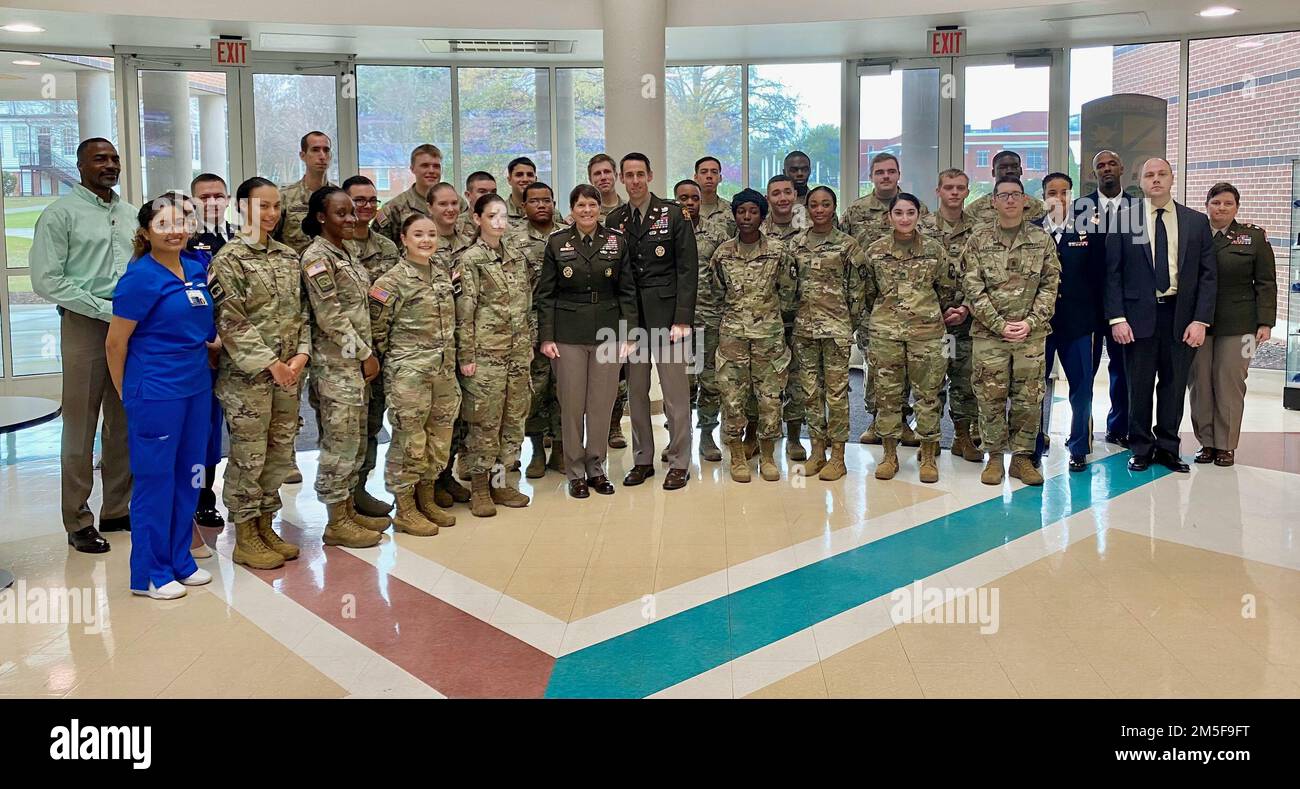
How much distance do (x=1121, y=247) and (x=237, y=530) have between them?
16.9ft

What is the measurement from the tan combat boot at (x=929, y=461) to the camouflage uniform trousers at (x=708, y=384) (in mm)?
1330

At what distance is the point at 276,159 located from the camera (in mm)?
9930

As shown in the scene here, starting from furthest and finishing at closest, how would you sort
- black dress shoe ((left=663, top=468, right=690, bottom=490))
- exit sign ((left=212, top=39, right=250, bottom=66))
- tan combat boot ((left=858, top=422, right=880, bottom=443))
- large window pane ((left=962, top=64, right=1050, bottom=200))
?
large window pane ((left=962, top=64, right=1050, bottom=200))
exit sign ((left=212, top=39, right=250, bottom=66))
tan combat boot ((left=858, top=422, right=880, bottom=443))
black dress shoe ((left=663, top=468, right=690, bottom=490))

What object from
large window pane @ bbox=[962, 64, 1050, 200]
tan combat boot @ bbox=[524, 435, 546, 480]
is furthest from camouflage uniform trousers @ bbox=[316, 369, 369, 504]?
large window pane @ bbox=[962, 64, 1050, 200]

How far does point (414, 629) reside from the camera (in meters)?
3.97

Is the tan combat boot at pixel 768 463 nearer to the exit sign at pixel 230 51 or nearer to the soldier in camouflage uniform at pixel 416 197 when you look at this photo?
the soldier in camouflage uniform at pixel 416 197

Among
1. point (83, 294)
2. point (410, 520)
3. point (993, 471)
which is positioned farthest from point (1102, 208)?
point (83, 294)

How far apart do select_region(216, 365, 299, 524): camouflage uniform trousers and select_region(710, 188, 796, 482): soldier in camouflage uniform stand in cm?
256

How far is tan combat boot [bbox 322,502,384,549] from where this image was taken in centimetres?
504

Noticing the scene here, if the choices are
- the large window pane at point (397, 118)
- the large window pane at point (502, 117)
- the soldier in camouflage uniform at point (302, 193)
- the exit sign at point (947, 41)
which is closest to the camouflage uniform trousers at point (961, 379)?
the exit sign at point (947, 41)

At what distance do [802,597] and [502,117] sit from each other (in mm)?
7685

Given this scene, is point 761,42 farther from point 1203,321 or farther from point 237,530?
point 237,530

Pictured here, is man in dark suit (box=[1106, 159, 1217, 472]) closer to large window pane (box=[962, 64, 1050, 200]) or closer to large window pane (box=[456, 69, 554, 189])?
large window pane (box=[962, 64, 1050, 200])

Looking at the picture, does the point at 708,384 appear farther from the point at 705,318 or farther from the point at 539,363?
the point at 539,363
